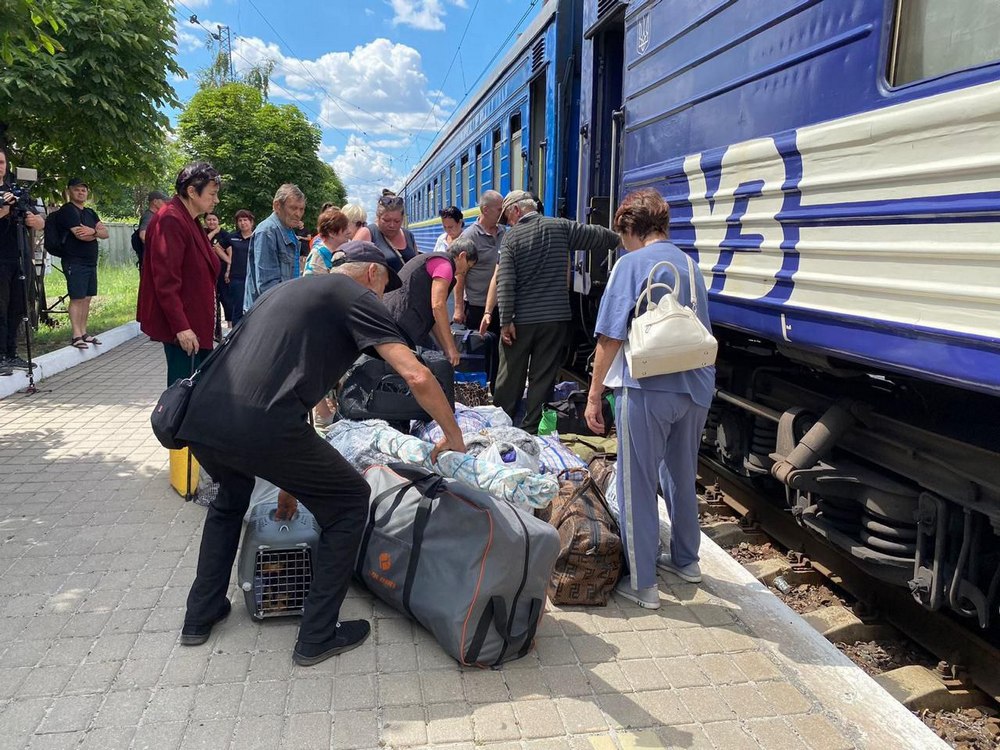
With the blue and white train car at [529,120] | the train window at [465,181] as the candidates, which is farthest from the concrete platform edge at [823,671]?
the train window at [465,181]

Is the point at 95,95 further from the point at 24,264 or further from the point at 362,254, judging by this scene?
the point at 362,254

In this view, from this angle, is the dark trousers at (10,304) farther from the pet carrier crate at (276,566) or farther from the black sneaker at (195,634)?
the black sneaker at (195,634)

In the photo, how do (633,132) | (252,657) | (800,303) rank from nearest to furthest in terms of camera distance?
(252,657), (800,303), (633,132)

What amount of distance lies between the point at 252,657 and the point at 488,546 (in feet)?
3.40

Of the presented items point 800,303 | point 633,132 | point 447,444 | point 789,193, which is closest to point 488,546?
point 447,444

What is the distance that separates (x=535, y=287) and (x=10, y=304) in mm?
5894

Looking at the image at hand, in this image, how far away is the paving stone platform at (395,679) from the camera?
8.05 feet

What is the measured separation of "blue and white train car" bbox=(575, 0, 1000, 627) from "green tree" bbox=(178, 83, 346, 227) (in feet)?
52.6

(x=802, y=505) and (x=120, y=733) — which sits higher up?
(x=802, y=505)

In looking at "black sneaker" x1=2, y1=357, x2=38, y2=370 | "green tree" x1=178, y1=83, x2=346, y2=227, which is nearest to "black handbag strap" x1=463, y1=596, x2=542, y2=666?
"black sneaker" x1=2, y1=357, x2=38, y2=370

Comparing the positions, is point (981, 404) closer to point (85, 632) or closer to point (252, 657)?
point (252, 657)

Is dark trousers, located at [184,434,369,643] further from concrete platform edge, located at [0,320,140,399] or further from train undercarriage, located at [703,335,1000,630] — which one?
concrete platform edge, located at [0,320,140,399]

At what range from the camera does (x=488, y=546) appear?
271 cm

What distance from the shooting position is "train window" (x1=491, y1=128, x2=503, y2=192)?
8945 mm
